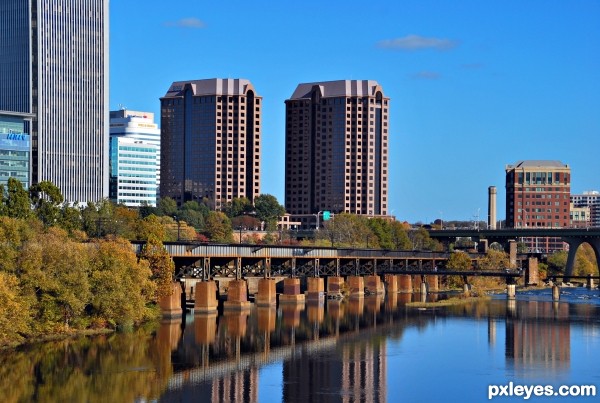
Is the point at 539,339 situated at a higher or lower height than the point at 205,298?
lower

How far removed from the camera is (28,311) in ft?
318

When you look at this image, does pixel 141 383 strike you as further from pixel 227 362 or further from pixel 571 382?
pixel 571 382

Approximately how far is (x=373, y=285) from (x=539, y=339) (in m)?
83.3

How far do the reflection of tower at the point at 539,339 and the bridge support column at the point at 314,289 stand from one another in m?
34.8

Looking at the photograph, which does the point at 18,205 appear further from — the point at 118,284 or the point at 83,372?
the point at 83,372

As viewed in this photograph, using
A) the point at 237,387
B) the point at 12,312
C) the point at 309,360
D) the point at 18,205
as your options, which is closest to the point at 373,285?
the point at 18,205

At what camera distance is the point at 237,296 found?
14350cm

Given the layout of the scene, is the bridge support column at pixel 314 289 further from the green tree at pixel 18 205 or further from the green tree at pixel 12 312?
the green tree at pixel 12 312

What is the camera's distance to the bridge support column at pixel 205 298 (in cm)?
13475

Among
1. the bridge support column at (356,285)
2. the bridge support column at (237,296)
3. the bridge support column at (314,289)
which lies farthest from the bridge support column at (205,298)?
the bridge support column at (356,285)

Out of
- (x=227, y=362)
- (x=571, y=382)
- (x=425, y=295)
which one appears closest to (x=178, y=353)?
(x=227, y=362)

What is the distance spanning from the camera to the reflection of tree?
76562 millimetres

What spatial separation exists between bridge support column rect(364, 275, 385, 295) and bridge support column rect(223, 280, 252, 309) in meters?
49.8

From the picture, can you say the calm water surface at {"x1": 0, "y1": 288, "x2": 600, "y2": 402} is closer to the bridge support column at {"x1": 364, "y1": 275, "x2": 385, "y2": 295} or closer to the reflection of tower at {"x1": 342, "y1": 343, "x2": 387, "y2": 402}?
the reflection of tower at {"x1": 342, "y1": 343, "x2": 387, "y2": 402}
